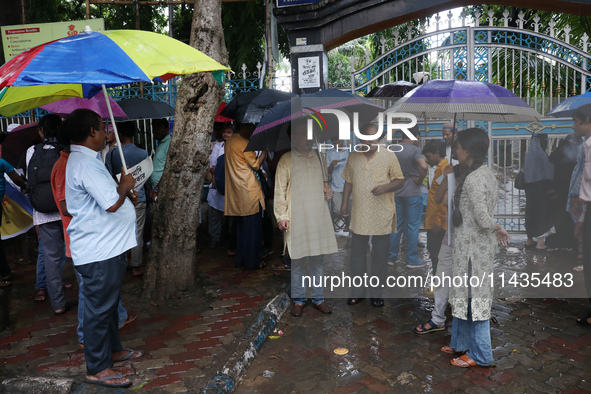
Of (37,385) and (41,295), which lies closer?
(37,385)

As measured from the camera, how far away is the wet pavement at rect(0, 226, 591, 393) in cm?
343

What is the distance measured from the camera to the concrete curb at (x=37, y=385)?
322cm

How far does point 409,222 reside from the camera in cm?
582

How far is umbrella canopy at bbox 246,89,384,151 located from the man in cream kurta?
0.79ft

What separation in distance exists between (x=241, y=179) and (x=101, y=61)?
3.03 meters

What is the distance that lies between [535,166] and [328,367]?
4292mm

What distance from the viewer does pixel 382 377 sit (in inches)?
138

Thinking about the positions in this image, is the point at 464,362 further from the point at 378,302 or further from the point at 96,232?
the point at 96,232

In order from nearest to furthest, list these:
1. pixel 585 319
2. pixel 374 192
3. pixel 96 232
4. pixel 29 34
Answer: pixel 96 232
pixel 585 319
pixel 374 192
pixel 29 34

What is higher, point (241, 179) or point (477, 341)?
point (241, 179)

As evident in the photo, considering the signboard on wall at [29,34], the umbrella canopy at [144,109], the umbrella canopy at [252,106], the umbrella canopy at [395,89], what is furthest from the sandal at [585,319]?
the signboard on wall at [29,34]

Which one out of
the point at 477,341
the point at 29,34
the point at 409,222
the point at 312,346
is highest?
the point at 29,34

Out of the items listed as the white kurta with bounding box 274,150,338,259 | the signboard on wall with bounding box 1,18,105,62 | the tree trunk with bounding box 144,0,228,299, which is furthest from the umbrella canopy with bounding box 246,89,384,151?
the signboard on wall with bounding box 1,18,105,62

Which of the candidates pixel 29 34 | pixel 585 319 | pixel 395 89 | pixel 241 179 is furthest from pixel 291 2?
pixel 29 34
